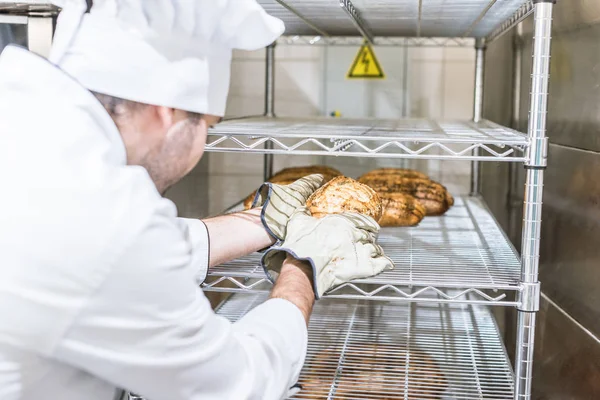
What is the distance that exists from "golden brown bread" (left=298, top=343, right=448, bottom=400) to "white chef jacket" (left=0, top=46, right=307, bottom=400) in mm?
693

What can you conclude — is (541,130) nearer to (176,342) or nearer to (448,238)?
(448,238)

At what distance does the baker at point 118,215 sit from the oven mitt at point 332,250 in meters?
0.21

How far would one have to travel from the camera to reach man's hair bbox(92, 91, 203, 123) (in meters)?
0.83

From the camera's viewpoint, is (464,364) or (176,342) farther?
(464,364)

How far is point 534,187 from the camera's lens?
126 cm

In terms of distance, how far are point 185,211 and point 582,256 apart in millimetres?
1331

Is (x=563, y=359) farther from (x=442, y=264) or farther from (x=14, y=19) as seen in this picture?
(x=14, y=19)

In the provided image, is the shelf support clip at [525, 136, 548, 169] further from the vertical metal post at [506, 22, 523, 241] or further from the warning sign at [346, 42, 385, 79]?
the warning sign at [346, 42, 385, 79]

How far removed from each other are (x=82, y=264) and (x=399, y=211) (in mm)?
1158

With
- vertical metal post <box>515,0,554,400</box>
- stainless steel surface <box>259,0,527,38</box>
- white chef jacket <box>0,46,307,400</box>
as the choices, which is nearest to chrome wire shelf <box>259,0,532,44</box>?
stainless steel surface <box>259,0,527,38</box>

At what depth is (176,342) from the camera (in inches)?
31.5

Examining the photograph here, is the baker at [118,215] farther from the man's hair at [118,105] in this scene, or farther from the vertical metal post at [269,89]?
the vertical metal post at [269,89]

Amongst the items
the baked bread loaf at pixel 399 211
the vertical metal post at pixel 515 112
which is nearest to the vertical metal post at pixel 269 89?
the baked bread loaf at pixel 399 211

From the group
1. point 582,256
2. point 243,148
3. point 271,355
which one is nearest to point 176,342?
point 271,355
